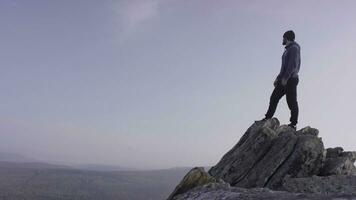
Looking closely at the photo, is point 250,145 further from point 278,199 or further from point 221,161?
point 278,199

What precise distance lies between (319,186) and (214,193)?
16.3 feet

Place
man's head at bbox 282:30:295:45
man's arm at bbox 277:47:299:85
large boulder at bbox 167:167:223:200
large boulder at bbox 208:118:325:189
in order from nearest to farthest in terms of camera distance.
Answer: large boulder at bbox 167:167:223:200
large boulder at bbox 208:118:325:189
man's arm at bbox 277:47:299:85
man's head at bbox 282:30:295:45

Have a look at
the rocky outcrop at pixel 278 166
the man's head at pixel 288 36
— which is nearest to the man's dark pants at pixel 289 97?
the rocky outcrop at pixel 278 166

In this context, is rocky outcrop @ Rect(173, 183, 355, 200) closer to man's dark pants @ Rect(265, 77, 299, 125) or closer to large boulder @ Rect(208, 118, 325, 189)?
large boulder @ Rect(208, 118, 325, 189)

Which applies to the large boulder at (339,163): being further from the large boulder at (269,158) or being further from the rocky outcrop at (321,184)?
the rocky outcrop at (321,184)

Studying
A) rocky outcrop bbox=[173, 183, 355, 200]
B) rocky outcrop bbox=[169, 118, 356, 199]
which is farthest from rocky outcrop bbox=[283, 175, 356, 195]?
rocky outcrop bbox=[173, 183, 355, 200]

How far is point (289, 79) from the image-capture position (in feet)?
68.9

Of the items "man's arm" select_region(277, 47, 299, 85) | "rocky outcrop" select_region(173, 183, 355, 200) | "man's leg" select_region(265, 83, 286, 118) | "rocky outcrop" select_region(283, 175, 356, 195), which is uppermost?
"man's arm" select_region(277, 47, 299, 85)

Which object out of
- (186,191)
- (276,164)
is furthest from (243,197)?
(276,164)

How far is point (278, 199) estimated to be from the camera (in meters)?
10.4

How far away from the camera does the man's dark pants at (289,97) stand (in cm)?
2114

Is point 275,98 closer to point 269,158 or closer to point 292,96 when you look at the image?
point 292,96

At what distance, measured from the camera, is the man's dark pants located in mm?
21141

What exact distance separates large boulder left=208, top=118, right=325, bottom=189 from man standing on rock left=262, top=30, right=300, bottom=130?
1.32 metres
